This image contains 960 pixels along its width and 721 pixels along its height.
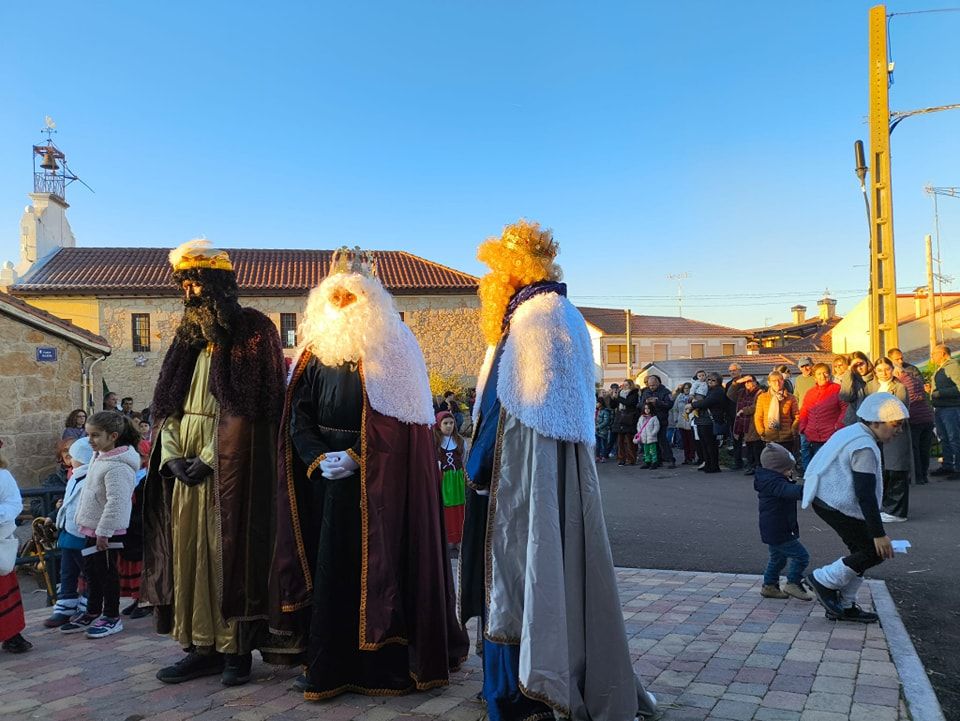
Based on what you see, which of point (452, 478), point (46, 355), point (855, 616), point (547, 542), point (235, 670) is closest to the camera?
point (547, 542)

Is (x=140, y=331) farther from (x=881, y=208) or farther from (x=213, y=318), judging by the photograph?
(x=213, y=318)

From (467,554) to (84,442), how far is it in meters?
3.88

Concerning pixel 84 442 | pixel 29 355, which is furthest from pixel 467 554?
pixel 29 355

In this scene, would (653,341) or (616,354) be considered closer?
(616,354)

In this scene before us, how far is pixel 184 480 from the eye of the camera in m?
4.07

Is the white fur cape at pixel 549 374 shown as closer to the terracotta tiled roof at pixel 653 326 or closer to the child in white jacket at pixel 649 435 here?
the child in white jacket at pixel 649 435

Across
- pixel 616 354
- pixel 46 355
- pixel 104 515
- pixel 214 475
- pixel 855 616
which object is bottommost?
pixel 855 616

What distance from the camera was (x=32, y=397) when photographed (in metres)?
11.0

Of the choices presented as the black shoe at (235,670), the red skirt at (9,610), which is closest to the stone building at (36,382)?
the red skirt at (9,610)

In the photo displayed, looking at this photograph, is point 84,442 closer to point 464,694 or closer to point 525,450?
point 464,694

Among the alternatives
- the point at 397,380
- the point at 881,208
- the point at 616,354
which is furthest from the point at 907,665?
the point at 616,354

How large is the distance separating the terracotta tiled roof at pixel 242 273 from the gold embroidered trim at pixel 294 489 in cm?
3465

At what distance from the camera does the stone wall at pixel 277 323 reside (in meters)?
37.1

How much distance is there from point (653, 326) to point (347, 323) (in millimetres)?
61683
